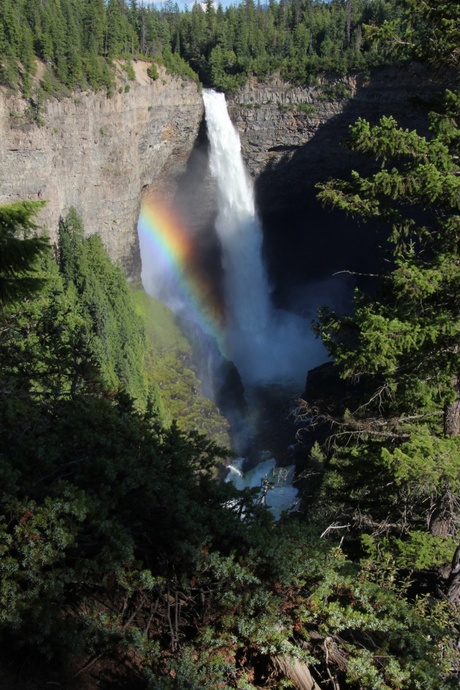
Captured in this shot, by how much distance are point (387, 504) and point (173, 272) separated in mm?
38626

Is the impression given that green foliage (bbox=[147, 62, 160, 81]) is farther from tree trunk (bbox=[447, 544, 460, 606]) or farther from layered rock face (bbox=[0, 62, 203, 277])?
tree trunk (bbox=[447, 544, 460, 606])

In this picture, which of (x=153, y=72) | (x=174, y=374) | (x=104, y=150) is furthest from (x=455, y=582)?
(x=153, y=72)

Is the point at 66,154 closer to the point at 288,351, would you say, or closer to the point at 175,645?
the point at 288,351

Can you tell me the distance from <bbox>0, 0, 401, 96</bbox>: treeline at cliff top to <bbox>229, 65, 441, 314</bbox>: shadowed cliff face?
1455 millimetres

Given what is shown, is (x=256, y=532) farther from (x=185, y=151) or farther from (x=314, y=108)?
(x=314, y=108)

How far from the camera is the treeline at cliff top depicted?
2994cm

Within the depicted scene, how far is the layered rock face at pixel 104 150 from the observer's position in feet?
95.8

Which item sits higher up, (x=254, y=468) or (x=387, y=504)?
(x=387, y=504)

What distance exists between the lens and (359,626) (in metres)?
5.18

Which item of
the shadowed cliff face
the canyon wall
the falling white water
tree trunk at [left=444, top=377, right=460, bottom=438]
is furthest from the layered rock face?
tree trunk at [left=444, top=377, right=460, bottom=438]

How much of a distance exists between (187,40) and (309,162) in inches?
479

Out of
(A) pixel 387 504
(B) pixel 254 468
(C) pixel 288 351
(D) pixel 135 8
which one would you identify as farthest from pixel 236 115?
(A) pixel 387 504

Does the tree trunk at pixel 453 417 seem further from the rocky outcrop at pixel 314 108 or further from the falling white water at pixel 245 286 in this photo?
the rocky outcrop at pixel 314 108

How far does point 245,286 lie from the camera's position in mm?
47844
